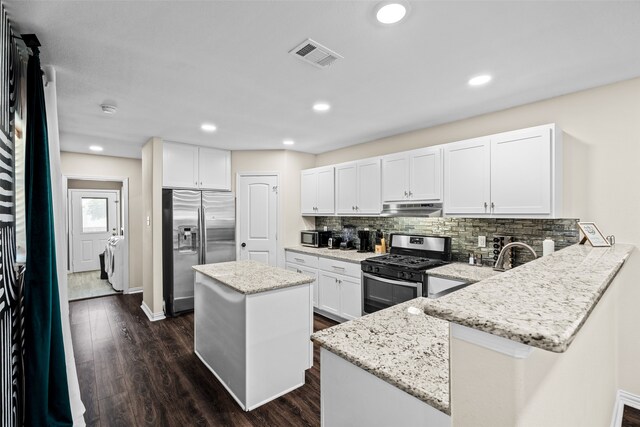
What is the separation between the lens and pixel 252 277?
2.54m

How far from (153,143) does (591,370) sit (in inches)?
188

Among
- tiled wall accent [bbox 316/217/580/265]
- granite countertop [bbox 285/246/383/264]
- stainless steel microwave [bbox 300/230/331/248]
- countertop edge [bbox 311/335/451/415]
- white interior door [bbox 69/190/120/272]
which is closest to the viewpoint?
countertop edge [bbox 311/335/451/415]

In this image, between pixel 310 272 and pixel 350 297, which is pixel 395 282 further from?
pixel 310 272

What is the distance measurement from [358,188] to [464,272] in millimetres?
1807

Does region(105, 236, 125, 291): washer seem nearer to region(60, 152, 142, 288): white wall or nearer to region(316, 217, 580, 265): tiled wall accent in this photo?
region(60, 152, 142, 288): white wall

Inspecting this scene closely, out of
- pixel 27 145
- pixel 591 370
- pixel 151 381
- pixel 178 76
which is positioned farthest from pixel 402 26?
pixel 151 381

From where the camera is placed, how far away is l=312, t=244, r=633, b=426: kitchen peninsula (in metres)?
0.64

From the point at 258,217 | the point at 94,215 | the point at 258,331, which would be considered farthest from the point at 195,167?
the point at 94,215

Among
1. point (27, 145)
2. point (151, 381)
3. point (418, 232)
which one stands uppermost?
point (27, 145)

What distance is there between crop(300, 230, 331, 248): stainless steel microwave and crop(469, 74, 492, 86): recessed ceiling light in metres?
2.96

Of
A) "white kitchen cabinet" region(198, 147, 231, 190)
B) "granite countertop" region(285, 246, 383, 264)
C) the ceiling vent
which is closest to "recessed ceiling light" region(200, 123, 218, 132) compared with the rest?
"white kitchen cabinet" region(198, 147, 231, 190)

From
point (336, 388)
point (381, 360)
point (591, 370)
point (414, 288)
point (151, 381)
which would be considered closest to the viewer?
point (381, 360)

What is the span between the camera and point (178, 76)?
7.44 feet

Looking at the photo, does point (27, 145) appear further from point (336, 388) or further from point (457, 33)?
point (457, 33)
